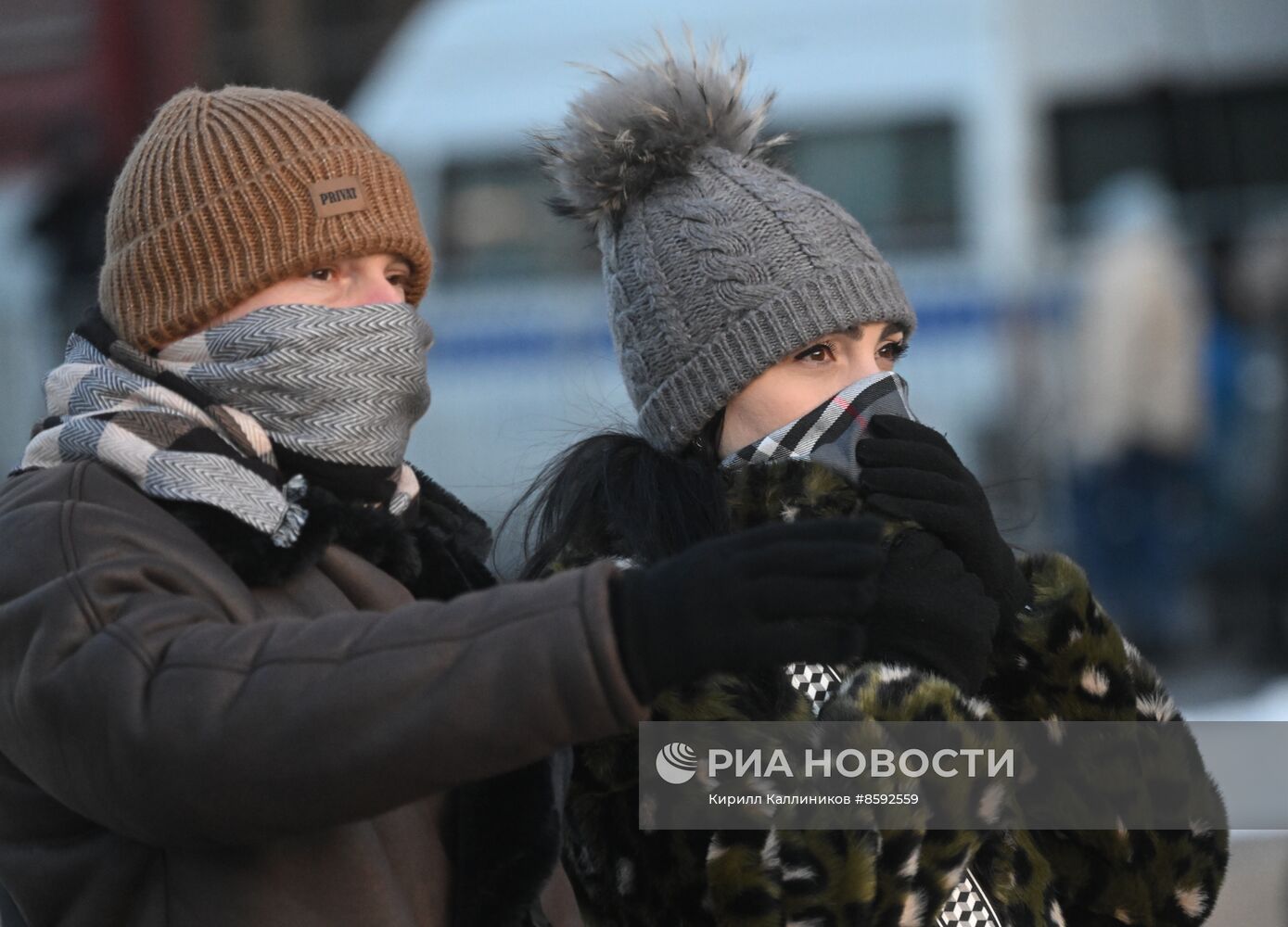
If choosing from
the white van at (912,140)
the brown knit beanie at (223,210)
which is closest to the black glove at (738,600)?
the brown knit beanie at (223,210)

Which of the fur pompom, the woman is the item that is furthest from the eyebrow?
the fur pompom

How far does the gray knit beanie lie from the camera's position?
2160mm

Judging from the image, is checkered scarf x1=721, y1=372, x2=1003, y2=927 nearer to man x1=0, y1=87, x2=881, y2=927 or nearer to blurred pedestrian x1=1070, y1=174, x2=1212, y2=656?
man x1=0, y1=87, x2=881, y2=927

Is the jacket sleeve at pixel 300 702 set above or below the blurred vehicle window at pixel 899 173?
above

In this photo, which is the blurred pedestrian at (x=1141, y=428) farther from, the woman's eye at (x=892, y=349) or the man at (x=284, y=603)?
the man at (x=284, y=603)

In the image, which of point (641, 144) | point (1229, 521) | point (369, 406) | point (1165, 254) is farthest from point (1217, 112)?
point (369, 406)

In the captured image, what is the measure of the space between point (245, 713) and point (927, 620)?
87 cm

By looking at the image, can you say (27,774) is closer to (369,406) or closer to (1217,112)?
(369,406)

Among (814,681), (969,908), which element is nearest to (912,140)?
(814,681)

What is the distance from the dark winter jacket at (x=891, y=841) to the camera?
5.90 ft

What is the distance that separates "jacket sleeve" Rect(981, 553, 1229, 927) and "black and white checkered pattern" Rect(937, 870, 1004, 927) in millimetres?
195

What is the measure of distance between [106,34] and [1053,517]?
775 cm

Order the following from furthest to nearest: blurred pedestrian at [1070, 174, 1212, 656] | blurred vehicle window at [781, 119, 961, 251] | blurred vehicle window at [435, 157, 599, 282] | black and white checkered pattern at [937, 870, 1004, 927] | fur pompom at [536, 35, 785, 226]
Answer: blurred vehicle window at [435, 157, 599, 282]
blurred vehicle window at [781, 119, 961, 251]
blurred pedestrian at [1070, 174, 1212, 656]
fur pompom at [536, 35, 785, 226]
black and white checkered pattern at [937, 870, 1004, 927]

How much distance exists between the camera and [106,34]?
11648 mm
